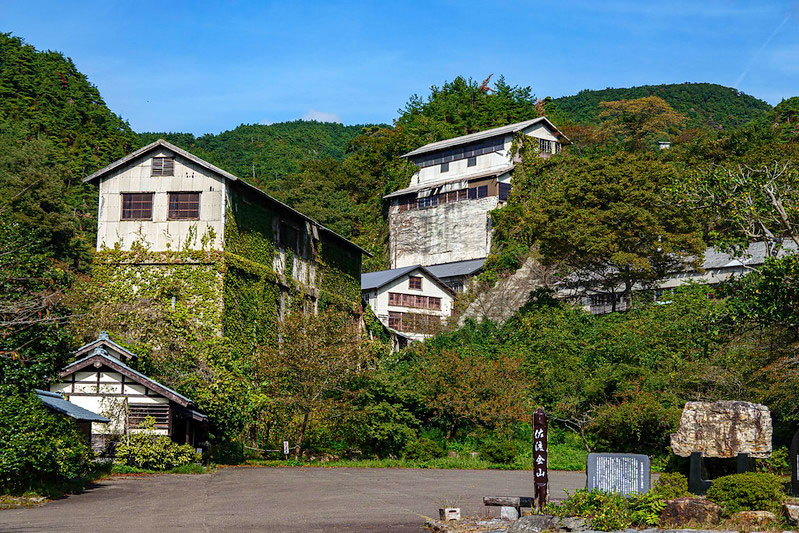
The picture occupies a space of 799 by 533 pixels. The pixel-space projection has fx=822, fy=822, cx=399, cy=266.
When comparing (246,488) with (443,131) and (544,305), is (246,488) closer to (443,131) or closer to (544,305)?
(544,305)

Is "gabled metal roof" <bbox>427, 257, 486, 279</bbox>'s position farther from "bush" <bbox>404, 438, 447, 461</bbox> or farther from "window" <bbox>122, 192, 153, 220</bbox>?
"window" <bbox>122, 192, 153, 220</bbox>

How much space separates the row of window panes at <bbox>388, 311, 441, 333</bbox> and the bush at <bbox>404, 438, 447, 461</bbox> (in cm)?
2282

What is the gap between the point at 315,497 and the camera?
2077 centimetres

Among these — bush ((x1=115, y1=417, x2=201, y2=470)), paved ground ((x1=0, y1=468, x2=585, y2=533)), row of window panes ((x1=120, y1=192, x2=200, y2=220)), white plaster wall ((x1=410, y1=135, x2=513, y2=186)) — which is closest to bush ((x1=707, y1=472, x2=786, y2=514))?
paved ground ((x1=0, y1=468, x2=585, y2=533))

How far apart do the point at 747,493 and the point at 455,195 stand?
174 ft

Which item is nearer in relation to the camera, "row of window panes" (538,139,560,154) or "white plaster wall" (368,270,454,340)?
"white plaster wall" (368,270,454,340)

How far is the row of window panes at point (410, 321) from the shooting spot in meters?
58.5

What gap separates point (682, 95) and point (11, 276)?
127 m

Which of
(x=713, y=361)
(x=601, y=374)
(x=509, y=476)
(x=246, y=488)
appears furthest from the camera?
(x=601, y=374)

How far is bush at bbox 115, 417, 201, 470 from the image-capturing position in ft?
90.4

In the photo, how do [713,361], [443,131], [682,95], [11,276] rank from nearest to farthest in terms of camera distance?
[11,276], [713,361], [443,131], [682,95]

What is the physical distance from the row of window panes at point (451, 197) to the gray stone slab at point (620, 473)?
49823 mm

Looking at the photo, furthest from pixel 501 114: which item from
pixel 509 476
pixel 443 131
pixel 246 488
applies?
pixel 246 488

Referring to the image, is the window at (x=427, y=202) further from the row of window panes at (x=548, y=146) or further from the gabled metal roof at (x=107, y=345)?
the gabled metal roof at (x=107, y=345)
